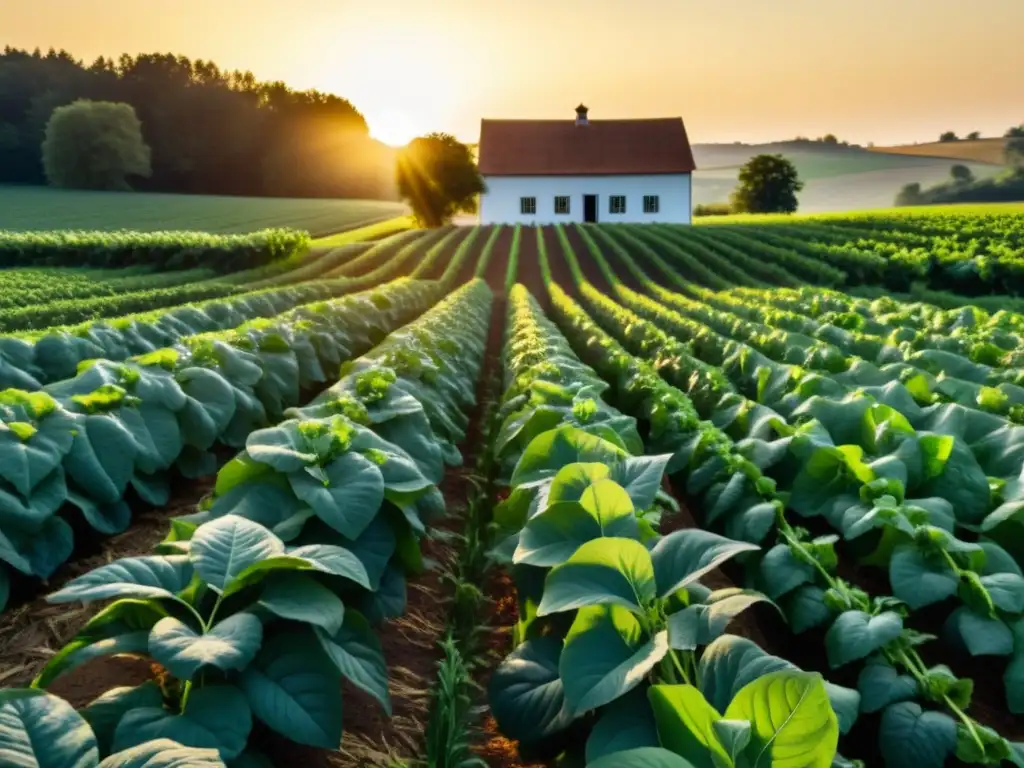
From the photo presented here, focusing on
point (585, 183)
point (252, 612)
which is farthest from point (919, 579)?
point (585, 183)

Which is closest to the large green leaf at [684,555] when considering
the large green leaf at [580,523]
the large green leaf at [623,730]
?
the large green leaf at [580,523]

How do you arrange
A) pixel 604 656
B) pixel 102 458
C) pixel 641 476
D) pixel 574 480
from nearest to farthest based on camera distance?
pixel 604 656
pixel 574 480
pixel 641 476
pixel 102 458

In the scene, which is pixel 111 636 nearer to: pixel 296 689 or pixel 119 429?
pixel 296 689

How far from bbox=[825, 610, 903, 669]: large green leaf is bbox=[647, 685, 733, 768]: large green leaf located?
4.04ft

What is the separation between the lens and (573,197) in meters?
49.5

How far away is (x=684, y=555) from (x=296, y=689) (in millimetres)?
1169

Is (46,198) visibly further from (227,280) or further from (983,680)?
(983,680)

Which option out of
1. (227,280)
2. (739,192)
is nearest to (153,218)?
(227,280)

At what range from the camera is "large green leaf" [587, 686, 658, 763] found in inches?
78.1

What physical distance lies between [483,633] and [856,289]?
23574 millimetres

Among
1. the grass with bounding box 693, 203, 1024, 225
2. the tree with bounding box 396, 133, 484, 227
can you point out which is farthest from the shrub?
the tree with bounding box 396, 133, 484, 227

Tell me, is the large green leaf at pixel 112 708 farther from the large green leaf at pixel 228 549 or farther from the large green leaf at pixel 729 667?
the large green leaf at pixel 729 667

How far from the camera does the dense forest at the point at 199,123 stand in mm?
62938

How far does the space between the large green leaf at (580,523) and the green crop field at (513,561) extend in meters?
0.01
